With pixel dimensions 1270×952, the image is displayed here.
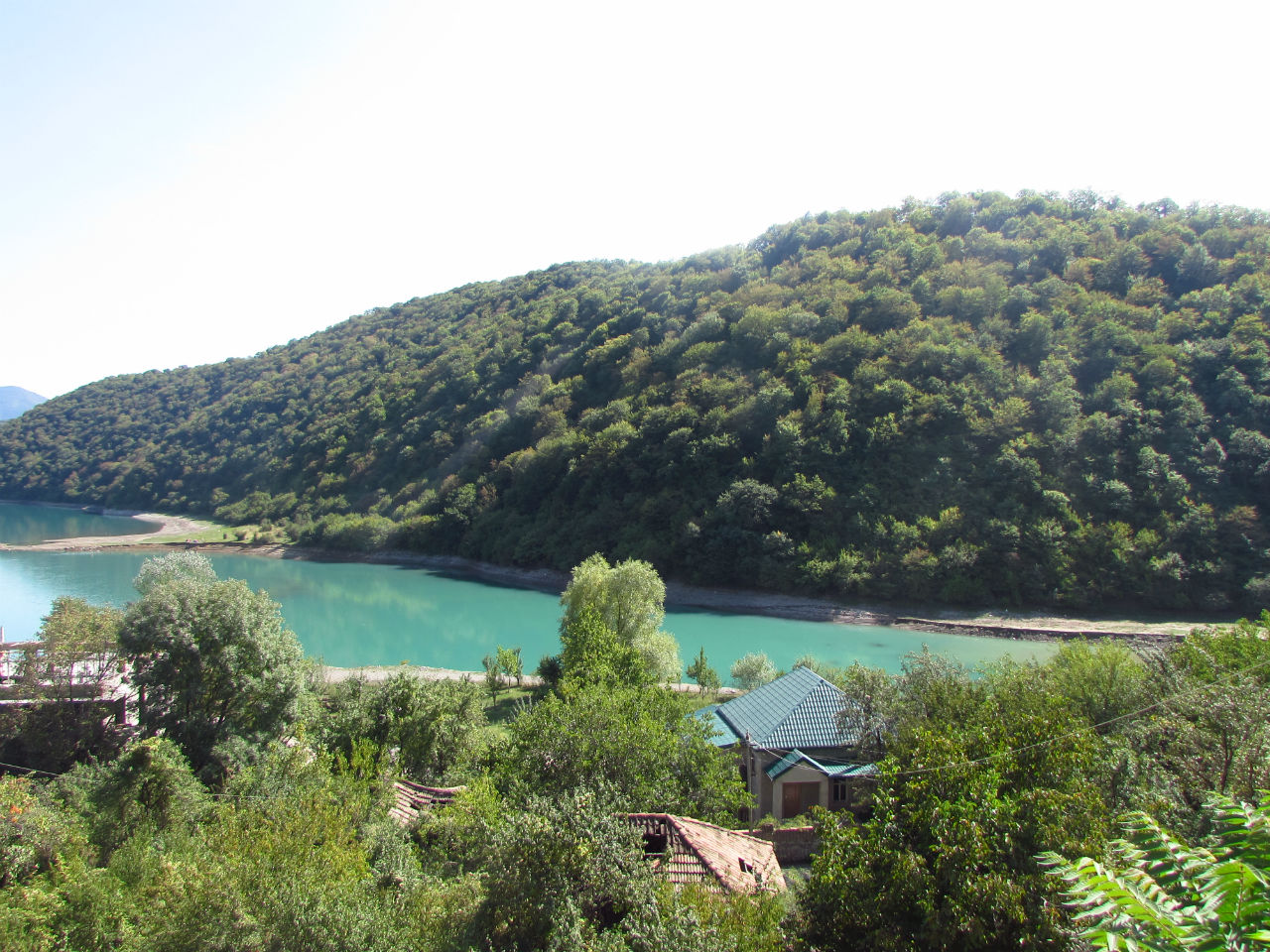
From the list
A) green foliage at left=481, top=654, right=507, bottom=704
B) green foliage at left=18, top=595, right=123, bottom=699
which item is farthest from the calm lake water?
green foliage at left=18, top=595, right=123, bottom=699

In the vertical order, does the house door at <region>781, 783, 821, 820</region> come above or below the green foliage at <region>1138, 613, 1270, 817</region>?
below

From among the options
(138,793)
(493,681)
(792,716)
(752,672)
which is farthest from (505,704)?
(138,793)

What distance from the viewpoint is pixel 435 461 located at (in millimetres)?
75938

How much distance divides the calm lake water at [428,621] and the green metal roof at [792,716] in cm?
973

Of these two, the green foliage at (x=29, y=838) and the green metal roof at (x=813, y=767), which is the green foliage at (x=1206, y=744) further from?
the green foliage at (x=29, y=838)

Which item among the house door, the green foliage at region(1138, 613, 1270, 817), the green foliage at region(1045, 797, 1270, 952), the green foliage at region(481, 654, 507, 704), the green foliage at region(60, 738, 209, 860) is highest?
the green foliage at region(1045, 797, 1270, 952)

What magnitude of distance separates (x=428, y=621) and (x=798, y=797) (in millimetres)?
33320

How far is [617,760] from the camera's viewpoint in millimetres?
10781

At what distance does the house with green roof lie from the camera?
47.3ft

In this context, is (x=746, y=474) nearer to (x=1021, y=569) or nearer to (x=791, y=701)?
(x=1021, y=569)


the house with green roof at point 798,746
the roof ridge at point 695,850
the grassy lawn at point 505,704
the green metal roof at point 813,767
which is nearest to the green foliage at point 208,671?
the grassy lawn at point 505,704

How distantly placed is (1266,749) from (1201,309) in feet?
162

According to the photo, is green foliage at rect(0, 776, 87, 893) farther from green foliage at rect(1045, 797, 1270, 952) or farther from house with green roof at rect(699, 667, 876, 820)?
green foliage at rect(1045, 797, 1270, 952)

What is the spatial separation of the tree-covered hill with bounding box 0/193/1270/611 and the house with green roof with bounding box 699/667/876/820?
26.5 meters
